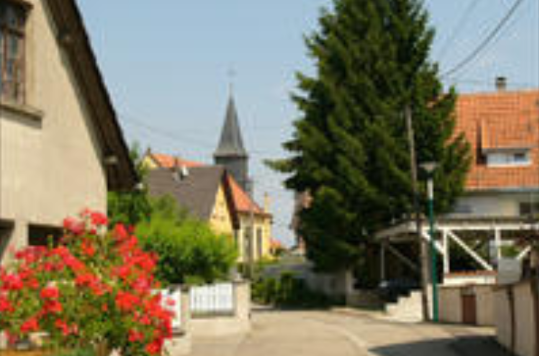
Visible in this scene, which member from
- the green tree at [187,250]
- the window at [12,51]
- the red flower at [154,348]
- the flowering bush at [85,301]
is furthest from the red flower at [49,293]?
the green tree at [187,250]

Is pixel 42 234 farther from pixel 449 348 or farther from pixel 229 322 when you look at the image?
pixel 229 322

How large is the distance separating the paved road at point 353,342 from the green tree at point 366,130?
1202 cm

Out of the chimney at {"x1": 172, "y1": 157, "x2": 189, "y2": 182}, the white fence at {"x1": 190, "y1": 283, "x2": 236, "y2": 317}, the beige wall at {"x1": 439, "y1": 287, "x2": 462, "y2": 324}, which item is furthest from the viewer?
the chimney at {"x1": 172, "y1": 157, "x2": 189, "y2": 182}

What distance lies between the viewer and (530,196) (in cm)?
4250

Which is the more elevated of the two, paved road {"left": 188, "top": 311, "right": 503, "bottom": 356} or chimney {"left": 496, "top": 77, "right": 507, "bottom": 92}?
chimney {"left": 496, "top": 77, "right": 507, "bottom": 92}

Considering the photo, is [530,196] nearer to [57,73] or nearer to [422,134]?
[422,134]

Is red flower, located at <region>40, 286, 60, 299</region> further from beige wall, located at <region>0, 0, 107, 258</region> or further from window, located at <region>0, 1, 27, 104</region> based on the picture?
window, located at <region>0, 1, 27, 104</region>

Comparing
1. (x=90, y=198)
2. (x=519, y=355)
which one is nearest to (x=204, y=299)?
(x=90, y=198)

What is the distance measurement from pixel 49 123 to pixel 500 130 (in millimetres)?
34389

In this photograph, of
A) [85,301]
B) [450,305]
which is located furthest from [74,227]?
[450,305]

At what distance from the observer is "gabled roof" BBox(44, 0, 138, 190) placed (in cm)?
1434

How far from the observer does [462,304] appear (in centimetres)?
2639

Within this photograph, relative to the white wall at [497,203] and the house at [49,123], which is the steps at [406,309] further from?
the house at [49,123]

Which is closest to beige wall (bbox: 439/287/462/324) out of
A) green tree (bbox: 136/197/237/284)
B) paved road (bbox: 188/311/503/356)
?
paved road (bbox: 188/311/503/356)
